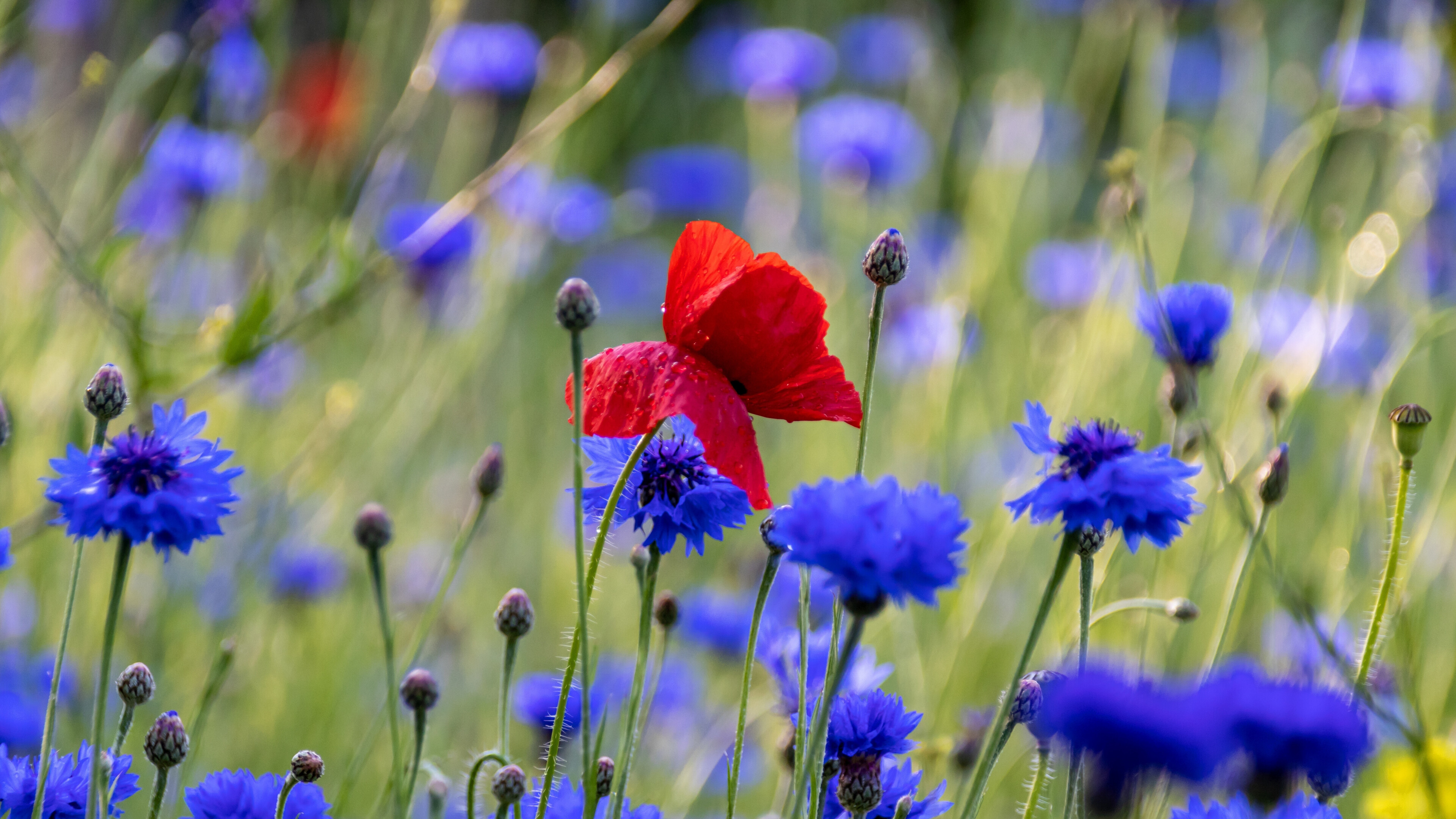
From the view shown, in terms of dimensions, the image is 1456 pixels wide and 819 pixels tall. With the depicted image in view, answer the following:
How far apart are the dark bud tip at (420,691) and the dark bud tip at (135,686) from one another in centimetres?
12

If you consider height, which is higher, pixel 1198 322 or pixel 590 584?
pixel 1198 322

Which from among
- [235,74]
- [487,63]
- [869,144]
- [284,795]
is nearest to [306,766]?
[284,795]

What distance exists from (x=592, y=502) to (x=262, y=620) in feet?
3.52

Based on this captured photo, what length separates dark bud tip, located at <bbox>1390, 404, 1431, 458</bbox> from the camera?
59 cm

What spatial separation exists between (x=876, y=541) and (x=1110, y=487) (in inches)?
5.3

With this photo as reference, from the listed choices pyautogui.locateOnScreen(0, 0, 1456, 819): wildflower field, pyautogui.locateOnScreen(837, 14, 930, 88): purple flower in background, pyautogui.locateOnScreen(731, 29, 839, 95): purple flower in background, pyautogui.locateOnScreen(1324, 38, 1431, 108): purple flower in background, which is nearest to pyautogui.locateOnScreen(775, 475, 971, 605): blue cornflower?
pyautogui.locateOnScreen(0, 0, 1456, 819): wildflower field

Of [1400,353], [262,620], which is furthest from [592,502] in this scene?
[262,620]

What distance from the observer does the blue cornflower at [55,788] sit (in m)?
0.53

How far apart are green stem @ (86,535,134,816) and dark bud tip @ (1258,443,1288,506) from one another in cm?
59

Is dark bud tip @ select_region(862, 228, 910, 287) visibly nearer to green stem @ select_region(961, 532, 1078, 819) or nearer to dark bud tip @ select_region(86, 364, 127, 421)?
green stem @ select_region(961, 532, 1078, 819)

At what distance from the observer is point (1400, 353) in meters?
1.09

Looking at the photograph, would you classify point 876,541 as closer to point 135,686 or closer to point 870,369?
point 870,369

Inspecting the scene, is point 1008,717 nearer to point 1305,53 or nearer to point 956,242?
point 956,242

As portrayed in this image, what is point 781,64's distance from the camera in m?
2.13
